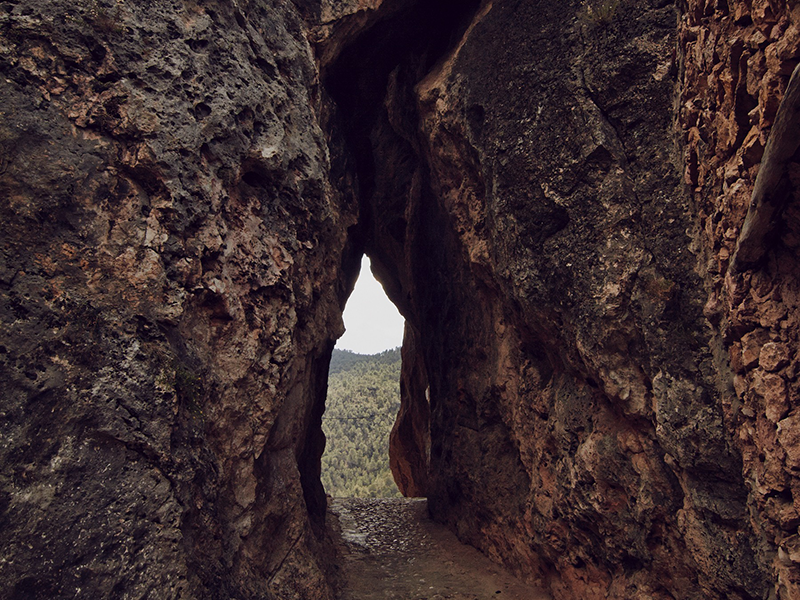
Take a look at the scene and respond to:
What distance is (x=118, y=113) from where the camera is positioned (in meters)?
5.54

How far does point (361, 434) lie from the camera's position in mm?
51625

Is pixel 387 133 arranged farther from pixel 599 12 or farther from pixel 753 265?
→ pixel 753 265

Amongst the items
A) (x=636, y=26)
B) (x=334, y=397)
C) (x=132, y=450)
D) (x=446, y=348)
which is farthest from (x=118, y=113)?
(x=334, y=397)

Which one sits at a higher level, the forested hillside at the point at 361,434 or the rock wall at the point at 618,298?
the rock wall at the point at 618,298

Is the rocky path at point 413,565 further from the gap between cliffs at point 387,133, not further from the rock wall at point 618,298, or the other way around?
the gap between cliffs at point 387,133

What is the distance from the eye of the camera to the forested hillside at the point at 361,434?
39.8 m

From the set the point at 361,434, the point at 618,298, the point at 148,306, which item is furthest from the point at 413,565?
the point at 361,434

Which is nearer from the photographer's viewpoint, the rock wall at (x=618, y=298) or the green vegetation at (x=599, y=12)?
the rock wall at (x=618, y=298)

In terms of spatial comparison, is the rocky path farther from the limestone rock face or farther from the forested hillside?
the forested hillside

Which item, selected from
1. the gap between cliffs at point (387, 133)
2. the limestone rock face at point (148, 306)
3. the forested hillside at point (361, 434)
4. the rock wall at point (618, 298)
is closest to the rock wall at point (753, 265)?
the rock wall at point (618, 298)

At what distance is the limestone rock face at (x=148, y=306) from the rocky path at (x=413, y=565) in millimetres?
2040

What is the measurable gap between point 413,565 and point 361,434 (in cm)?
4311

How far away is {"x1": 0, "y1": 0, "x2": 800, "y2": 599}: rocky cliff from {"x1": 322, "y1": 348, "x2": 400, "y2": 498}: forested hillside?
86.3 feet

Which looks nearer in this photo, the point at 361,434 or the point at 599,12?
the point at 599,12
